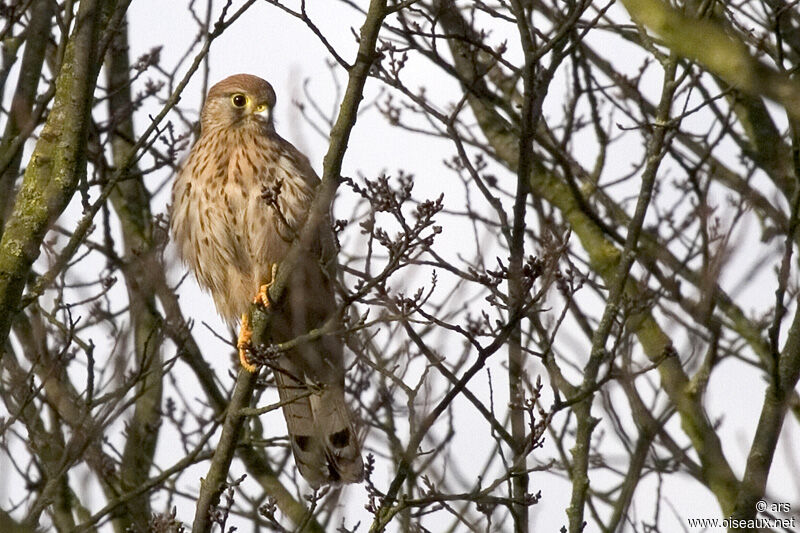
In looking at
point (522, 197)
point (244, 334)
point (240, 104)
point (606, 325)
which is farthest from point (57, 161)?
point (606, 325)

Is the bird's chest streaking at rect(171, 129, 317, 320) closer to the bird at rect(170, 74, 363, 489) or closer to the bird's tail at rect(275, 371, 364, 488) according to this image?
the bird at rect(170, 74, 363, 489)

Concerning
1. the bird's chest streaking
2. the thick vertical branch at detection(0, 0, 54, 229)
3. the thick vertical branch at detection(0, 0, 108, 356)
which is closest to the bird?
the bird's chest streaking

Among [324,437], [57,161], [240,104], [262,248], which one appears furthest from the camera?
[240,104]

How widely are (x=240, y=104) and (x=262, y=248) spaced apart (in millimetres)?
932

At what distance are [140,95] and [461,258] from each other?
189cm

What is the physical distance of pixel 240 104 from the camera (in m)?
5.38

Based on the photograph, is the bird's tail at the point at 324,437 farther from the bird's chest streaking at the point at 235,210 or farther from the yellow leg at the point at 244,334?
the bird's chest streaking at the point at 235,210

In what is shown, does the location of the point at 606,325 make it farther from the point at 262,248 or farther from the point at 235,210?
the point at 235,210

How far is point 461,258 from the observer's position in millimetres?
5633

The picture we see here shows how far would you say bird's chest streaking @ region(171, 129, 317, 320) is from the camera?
15.7 feet

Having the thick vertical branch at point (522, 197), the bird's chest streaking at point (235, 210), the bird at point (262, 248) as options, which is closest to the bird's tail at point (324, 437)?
the bird at point (262, 248)

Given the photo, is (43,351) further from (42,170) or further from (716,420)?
(716,420)

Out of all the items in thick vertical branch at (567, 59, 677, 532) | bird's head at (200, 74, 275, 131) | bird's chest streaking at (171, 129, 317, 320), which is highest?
bird's head at (200, 74, 275, 131)

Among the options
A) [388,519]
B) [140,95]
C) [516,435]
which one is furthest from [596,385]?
[140,95]
